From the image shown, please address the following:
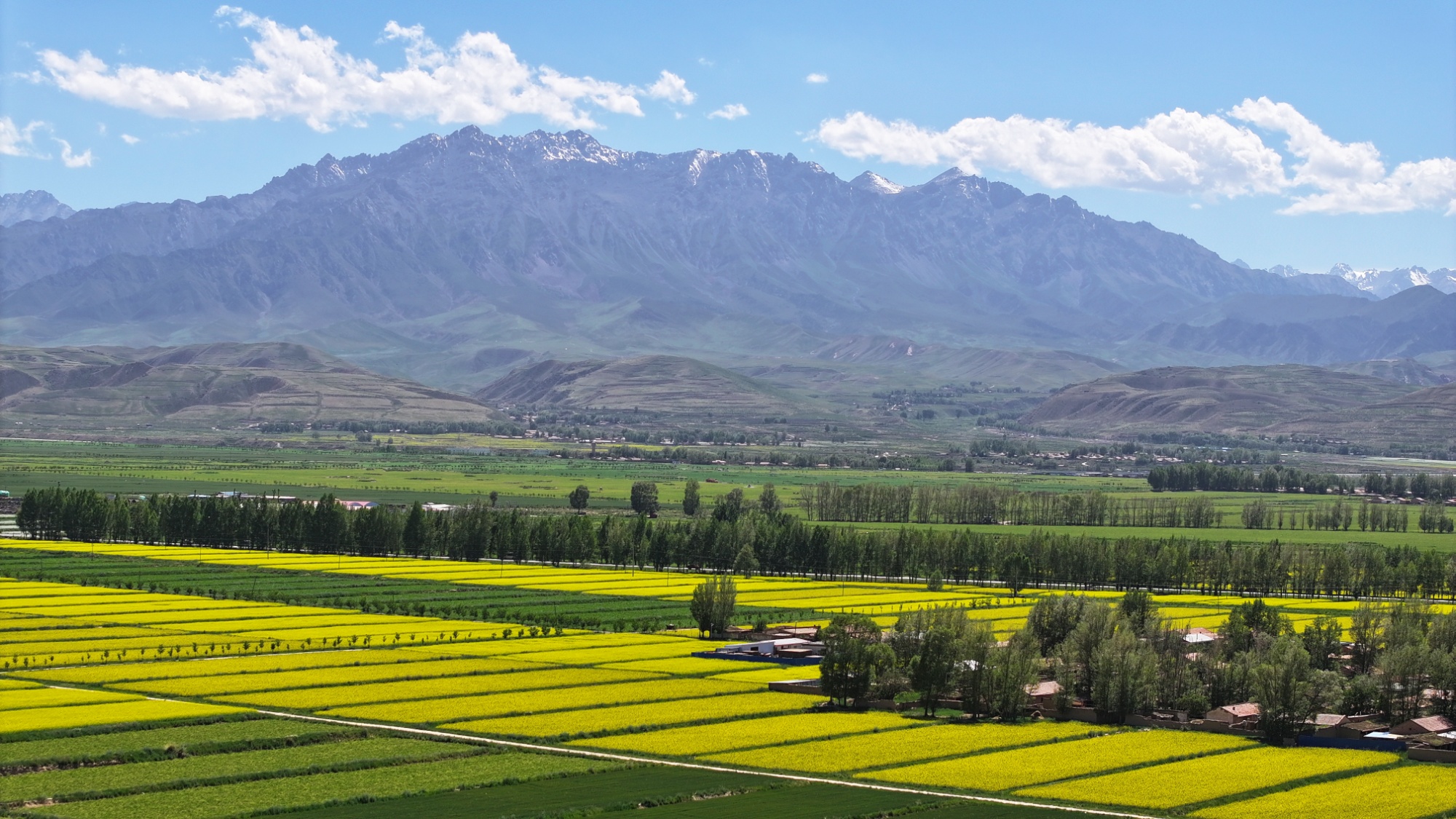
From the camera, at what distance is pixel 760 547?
126 metres

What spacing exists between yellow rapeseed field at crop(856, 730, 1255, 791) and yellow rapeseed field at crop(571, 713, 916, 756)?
17.6 feet

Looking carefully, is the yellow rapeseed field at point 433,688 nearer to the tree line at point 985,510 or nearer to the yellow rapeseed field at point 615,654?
the yellow rapeseed field at point 615,654

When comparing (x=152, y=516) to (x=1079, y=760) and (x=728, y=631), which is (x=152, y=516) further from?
(x=1079, y=760)

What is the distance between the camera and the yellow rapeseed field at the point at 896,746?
52.0m

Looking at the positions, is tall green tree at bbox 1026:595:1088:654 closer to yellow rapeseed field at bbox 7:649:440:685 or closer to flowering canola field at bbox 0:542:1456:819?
flowering canola field at bbox 0:542:1456:819

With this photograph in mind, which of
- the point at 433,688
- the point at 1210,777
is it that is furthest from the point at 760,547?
the point at 1210,777

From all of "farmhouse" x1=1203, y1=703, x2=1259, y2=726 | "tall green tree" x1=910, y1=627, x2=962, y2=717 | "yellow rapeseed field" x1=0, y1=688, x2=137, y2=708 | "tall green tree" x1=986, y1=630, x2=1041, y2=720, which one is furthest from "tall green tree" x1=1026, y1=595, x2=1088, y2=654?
"yellow rapeseed field" x1=0, y1=688, x2=137, y2=708

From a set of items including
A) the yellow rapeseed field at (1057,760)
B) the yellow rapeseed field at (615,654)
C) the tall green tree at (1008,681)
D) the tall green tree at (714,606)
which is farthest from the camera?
the tall green tree at (714,606)

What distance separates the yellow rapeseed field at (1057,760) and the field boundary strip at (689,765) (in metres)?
1.06

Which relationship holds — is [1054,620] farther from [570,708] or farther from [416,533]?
[416,533]

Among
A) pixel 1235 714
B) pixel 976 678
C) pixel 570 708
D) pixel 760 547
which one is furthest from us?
pixel 760 547

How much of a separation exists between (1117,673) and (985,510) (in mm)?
100290

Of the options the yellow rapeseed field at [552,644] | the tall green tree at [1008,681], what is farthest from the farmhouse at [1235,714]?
the yellow rapeseed field at [552,644]

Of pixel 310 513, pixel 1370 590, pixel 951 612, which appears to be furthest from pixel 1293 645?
pixel 310 513
